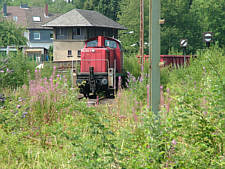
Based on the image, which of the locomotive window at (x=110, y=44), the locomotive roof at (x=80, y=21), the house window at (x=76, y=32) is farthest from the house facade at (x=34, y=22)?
the locomotive window at (x=110, y=44)

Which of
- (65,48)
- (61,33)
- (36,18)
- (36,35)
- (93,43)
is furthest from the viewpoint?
(36,18)

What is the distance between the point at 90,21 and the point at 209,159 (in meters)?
46.2

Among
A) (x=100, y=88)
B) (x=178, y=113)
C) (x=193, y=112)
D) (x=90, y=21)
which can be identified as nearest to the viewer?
(x=178, y=113)

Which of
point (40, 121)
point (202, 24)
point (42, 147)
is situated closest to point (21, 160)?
point (42, 147)

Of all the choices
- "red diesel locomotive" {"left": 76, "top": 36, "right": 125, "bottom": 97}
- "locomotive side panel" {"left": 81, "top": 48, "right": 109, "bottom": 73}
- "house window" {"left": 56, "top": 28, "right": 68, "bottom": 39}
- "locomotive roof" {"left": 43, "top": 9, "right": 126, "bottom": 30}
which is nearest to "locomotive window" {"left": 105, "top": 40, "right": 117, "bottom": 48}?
"red diesel locomotive" {"left": 76, "top": 36, "right": 125, "bottom": 97}

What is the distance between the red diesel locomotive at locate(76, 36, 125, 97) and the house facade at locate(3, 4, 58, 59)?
5379 centimetres

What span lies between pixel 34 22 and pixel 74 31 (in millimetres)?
26617

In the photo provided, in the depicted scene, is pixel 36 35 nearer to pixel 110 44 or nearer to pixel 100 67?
pixel 110 44

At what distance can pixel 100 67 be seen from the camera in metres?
14.0

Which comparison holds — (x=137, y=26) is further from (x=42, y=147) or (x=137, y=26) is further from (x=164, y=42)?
(x=42, y=147)

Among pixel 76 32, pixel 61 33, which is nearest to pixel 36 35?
pixel 61 33

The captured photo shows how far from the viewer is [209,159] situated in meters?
3.22

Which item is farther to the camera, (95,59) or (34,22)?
(34,22)

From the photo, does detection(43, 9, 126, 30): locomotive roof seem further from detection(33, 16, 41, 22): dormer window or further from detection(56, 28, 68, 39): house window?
detection(33, 16, 41, 22): dormer window
